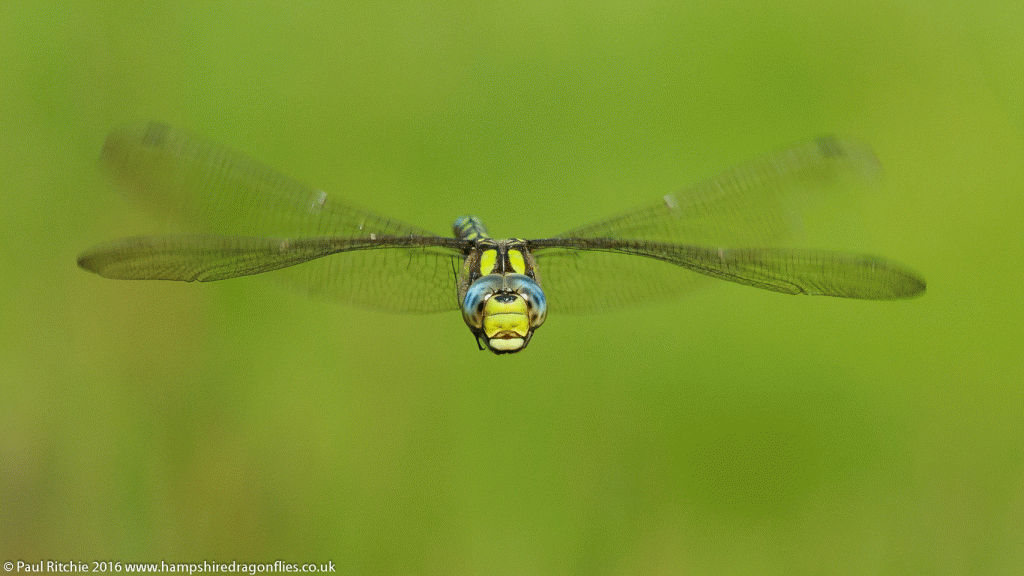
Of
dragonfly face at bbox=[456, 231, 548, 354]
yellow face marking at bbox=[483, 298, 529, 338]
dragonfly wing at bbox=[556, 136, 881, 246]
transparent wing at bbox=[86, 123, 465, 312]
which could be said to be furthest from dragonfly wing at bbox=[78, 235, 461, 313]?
dragonfly wing at bbox=[556, 136, 881, 246]

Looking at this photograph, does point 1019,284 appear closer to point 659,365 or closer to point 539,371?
point 659,365

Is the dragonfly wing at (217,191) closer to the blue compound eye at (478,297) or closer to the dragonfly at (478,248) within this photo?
the dragonfly at (478,248)

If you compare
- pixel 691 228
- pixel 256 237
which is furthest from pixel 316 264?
pixel 691 228

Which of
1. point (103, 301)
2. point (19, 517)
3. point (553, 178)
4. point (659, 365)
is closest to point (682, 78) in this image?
point (553, 178)

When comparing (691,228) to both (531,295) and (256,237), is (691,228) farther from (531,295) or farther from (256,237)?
(256,237)

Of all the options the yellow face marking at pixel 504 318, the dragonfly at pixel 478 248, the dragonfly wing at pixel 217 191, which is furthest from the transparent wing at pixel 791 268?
the dragonfly wing at pixel 217 191

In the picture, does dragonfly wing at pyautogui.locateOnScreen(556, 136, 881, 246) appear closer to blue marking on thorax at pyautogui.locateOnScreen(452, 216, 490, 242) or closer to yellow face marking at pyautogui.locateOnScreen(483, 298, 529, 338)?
blue marking on thorax at pyautogui.locateOnScreen(452, 216, 490, 242)
